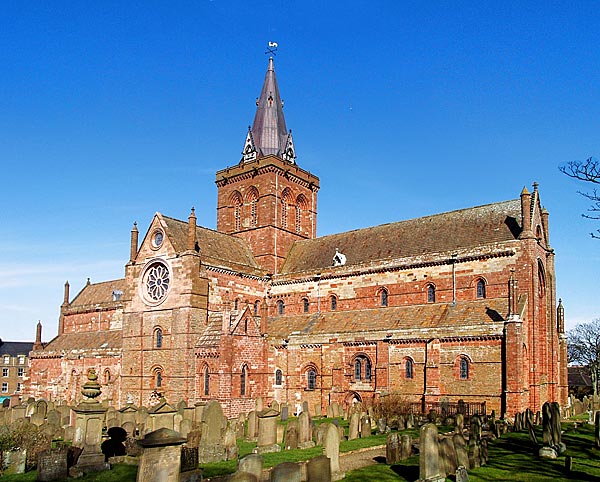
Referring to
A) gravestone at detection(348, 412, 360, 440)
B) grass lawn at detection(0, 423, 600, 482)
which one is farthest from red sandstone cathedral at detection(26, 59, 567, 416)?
grass lawn at detection(0, 423, 600, 482)

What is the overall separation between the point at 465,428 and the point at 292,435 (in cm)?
757

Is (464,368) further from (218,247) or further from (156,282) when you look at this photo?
(156,282)

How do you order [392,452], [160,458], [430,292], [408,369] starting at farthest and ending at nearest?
[430,292], [408,369], [392,452], [160,458]

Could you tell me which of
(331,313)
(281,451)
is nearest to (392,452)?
(281,451)

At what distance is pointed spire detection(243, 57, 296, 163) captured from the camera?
1912 inches

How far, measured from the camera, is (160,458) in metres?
12.3

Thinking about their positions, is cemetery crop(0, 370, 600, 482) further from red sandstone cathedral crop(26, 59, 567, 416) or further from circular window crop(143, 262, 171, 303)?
circular window crop(143, 262, 171, 303)

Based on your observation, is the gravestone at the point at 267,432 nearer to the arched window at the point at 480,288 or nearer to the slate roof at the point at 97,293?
the arched window at the point at 480,288

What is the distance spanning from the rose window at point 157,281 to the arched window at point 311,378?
10372 mm

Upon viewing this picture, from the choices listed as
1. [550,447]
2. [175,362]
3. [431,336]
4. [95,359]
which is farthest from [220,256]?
[550,447]

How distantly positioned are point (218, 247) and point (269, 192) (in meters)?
6.28

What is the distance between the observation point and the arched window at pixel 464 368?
30.8 m

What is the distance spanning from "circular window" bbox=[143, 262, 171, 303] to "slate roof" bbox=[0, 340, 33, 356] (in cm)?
4625

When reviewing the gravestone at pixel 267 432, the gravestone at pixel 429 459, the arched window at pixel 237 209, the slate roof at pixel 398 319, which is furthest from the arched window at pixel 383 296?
the gravestone at pixel 429 459
